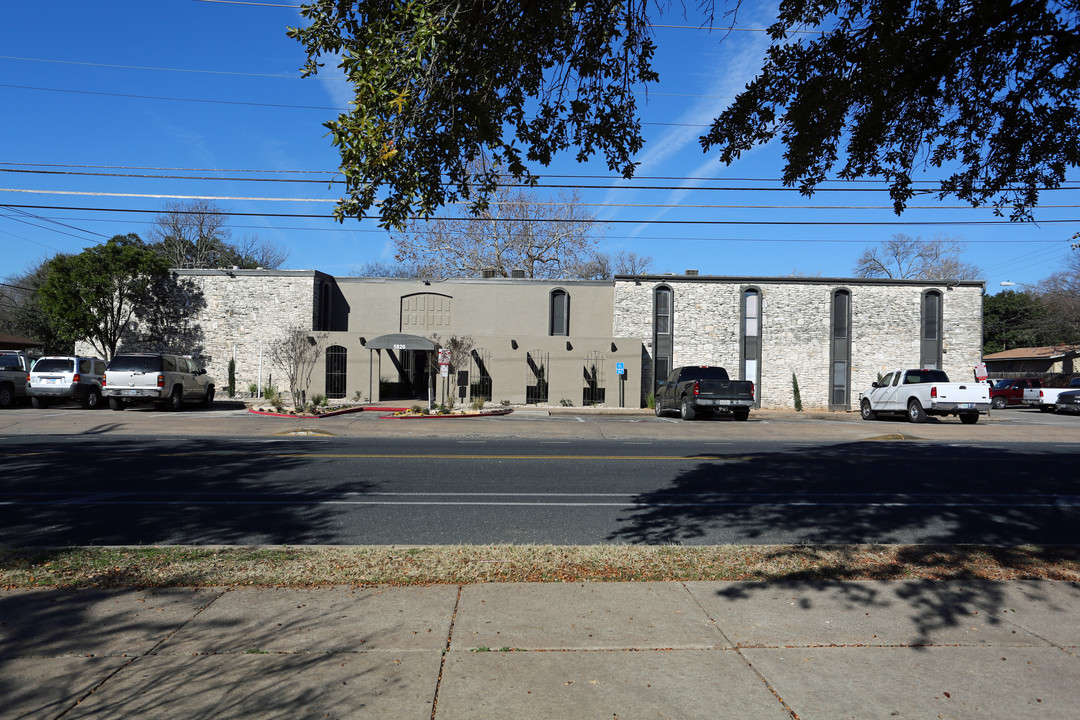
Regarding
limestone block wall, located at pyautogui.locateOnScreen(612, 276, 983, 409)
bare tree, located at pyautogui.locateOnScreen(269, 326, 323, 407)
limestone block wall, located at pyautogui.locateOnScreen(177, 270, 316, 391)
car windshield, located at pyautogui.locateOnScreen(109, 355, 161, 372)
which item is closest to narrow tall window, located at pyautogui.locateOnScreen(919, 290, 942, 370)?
limestone block wall, located at pyautogui.locateOnScreen(612, 276, 983, 409)

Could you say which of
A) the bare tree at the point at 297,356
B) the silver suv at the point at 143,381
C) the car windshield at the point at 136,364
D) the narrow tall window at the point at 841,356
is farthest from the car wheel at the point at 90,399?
the narrow tall window at the point at 841,356

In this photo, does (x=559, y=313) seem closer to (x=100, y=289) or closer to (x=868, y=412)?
→ (x=868, y=412)

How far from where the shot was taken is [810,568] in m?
5.65

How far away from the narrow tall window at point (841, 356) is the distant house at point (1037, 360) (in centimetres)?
2325

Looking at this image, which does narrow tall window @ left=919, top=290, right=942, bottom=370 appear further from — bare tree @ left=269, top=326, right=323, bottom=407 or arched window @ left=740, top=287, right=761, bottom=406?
bare tree @ left=269, top=326, right=323, bottom=407

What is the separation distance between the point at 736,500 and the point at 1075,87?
5.80 meters

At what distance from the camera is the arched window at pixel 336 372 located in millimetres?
31438

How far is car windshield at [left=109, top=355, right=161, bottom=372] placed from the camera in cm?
2347

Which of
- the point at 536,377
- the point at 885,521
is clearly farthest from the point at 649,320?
the point at 885,521

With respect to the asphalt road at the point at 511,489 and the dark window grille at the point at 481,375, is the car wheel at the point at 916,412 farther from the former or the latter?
the dark window grille at the point at 481,375

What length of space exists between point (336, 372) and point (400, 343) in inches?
144

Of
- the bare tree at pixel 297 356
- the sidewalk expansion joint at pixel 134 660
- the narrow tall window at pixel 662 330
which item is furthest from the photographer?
the narrow tall window at pixel 662 330

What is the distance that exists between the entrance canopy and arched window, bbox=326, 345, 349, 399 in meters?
1.69

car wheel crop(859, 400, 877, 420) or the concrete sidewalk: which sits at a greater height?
car wheel crop(859, 400, 877, 420)
